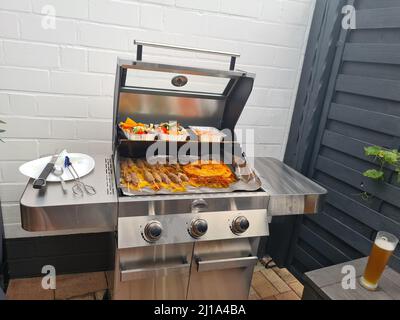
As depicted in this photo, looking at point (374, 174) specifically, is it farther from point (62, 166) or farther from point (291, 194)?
point (62, 166)

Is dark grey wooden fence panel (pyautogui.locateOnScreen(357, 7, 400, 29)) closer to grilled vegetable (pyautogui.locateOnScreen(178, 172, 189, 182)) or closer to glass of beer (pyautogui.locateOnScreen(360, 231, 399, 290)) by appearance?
glass of beer (pyautogui.locateOnScreen(360, 231, 399, 290))

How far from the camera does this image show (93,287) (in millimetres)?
1845

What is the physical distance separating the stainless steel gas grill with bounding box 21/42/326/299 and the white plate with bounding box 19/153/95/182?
0.06 m

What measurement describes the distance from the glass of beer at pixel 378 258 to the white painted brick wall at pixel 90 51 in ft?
3.37

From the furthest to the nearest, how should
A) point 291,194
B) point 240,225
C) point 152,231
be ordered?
1. point 291,194
2. point 240,225
3. point 152,231

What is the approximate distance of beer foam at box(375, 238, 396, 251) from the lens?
1222mm

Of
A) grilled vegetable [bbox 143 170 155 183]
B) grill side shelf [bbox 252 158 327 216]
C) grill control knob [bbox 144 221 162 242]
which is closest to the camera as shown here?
grill control knob [bbox 144 221 162 242]

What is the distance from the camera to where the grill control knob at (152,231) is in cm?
118

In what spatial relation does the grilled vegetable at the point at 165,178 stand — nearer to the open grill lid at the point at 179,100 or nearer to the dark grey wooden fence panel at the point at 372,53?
the open grill lid at the point at 179,100

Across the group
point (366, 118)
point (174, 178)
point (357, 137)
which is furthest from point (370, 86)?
point (174, 178)

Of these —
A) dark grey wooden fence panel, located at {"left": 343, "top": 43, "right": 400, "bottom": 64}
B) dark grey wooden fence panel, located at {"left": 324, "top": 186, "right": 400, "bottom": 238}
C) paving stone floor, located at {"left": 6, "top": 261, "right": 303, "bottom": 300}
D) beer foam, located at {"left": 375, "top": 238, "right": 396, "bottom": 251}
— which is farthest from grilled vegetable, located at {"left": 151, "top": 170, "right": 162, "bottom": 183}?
dark grey wooden fence panel, located at {"left": 343, "top": 43, "right": 400, "bottom": 64}

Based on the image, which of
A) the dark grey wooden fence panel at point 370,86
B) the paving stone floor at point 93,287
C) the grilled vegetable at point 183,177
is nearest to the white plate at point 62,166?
the grilled vegetable at point 183,177

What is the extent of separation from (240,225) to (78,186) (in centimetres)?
67

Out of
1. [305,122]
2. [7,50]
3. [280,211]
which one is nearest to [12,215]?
[7,50]
